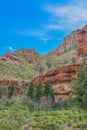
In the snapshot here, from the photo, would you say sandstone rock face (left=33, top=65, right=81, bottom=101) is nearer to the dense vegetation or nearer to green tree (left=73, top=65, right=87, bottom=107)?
the dense vegetation

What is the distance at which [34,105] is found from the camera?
93812 millimetres

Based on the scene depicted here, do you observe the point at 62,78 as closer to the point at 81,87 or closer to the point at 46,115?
the point at 46,115

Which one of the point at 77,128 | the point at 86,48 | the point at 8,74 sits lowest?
the point at 77,128

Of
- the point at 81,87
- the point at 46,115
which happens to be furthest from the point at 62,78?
the point at 81,87

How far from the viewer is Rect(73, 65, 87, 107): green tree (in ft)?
109

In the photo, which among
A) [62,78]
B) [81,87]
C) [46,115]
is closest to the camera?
[81,87]

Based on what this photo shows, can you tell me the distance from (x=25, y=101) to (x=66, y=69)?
43416mm

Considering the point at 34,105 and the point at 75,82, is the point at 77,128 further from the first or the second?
the point at 34,105

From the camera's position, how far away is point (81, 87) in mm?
33531

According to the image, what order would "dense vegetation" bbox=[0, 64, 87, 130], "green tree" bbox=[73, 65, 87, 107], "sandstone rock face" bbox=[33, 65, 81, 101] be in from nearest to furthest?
"dense vegetation" bbox=[0, 64, 87, 130] < "green tree" bbox=[73, 65, 87, 107] < "sandstone rock face" bbox=[33, 65, 81, 101]

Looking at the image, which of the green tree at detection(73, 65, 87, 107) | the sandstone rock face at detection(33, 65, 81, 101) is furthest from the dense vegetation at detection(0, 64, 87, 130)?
the sandstone rock face at detection(33, 65, 81, 101)

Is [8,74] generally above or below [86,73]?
above

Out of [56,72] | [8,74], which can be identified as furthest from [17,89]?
[8,74]

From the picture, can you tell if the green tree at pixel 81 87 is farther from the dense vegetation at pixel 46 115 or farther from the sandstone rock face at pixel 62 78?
the sandstone rock face at pixel 62 78
